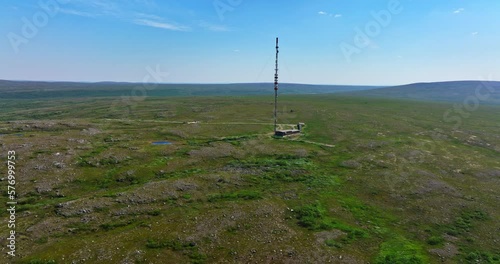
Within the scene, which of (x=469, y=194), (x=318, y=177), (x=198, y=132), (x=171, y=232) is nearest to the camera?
(x=171, y=232)

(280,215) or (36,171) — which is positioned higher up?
(36,171)

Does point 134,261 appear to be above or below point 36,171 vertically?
below

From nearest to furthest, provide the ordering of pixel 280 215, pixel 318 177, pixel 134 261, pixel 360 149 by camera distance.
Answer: pixel 134 261
pixel 280 215
pixel 318 177
pixel 360 149

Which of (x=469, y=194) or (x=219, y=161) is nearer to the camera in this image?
(x=469, y=194)

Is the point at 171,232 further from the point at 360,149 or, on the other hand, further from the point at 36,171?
the point at 360,149

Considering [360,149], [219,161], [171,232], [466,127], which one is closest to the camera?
[171,232]

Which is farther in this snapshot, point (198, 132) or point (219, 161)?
point (198, 132)

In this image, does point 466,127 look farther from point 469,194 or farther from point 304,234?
point 304,234

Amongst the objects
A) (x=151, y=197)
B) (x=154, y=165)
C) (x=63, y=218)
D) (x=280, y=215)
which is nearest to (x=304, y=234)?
(x=280, y=215)

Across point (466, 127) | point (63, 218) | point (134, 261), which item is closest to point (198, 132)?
point (63, 218)
